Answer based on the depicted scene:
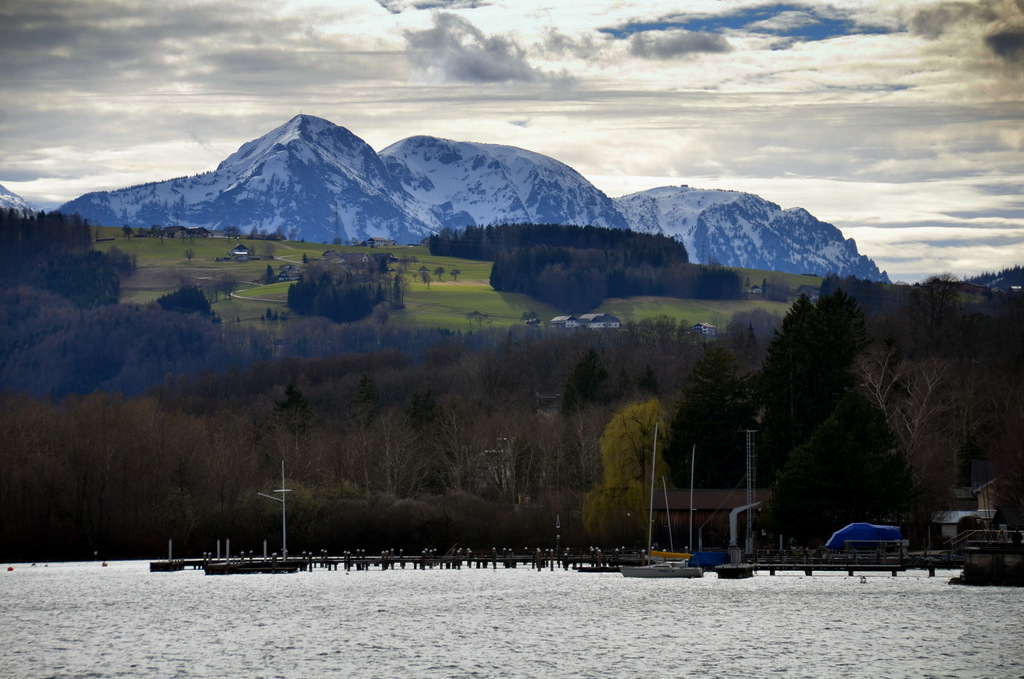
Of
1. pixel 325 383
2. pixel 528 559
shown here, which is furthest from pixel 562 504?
pixel 325 383

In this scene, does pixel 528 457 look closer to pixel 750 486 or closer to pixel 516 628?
pixel 750 486

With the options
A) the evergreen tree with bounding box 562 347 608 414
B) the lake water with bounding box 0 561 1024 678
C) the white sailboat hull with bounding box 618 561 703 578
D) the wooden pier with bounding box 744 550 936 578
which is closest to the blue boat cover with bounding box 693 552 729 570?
the white sailboat hull with bounding box 618 561 703 578

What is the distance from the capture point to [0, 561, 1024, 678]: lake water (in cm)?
4609

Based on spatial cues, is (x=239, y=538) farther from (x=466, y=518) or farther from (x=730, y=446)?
(x=730, y=446)

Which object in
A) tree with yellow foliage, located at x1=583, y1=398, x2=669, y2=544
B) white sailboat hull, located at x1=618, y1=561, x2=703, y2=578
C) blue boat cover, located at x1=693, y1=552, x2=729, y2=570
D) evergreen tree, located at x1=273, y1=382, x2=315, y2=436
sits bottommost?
white sailboat hull, located at x1=618, y1=561, x2=703, y2=578

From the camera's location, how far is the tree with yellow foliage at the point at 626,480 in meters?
102

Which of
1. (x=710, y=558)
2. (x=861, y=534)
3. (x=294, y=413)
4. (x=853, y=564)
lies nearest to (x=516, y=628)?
(x=861, y=534)

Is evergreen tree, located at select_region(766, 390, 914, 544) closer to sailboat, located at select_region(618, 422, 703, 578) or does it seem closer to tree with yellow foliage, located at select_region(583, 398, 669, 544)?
sailboat, located at select_region(618, 422, 703, 578)

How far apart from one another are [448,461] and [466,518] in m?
11.9

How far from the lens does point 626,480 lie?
103 metres

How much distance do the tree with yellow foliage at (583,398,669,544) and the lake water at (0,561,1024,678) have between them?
588 inches

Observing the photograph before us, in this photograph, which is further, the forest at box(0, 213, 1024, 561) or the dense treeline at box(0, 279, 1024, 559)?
the forest at box(0, 213, 1024, 561)

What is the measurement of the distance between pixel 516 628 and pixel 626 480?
46155mm

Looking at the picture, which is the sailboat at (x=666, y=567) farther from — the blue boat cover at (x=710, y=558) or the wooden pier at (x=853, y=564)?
the wooden pier at (x=853, y=564)
